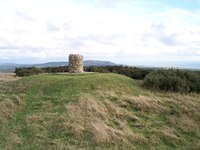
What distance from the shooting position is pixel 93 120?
15.1 meters

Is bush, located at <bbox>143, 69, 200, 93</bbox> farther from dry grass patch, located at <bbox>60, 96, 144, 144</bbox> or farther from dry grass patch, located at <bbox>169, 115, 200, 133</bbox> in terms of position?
dry grass patch, located at <bbox>60, 96, 144, 144</bbox>

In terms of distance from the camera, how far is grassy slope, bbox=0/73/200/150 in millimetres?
13234

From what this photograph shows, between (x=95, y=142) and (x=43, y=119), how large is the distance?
11.6ft

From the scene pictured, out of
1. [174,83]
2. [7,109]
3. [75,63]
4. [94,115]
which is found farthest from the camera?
[75,63]

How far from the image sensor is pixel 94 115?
15.7 meters

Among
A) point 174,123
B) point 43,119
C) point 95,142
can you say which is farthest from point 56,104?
point 174,123

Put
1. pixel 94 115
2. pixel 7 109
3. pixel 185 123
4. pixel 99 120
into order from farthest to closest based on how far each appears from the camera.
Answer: pixel 7 109, pixel 94 115, pixel 185 123, pixel 99 120

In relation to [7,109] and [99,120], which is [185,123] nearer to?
[99,120]

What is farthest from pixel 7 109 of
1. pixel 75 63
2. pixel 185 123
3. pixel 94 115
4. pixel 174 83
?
pixel 174 83

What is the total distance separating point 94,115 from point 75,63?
29.2 ft

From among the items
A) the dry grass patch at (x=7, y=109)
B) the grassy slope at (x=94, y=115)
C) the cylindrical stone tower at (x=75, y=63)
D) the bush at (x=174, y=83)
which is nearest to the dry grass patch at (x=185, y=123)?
the grassy slope at (x=94, y=115)

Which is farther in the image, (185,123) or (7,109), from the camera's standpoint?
(7,109)

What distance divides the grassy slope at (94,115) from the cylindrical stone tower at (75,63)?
8.08 ft

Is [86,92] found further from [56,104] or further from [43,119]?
[43,119]
